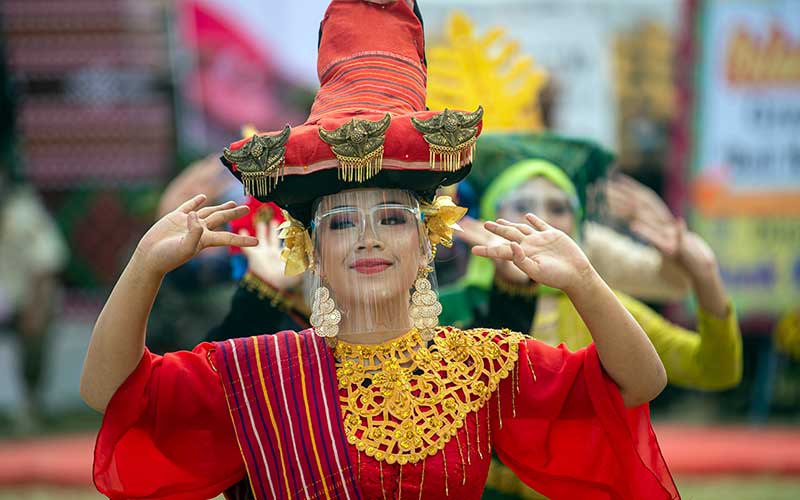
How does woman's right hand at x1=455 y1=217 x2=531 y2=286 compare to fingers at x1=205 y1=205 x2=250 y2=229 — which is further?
woman's right hand at x1=455 y1=217 x2=531 y2=286

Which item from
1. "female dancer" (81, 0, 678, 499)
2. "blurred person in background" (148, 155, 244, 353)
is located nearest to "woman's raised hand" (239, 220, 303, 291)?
"blurred person in background" (148, 155, 244, 353)

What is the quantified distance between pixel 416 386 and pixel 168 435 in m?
0.62

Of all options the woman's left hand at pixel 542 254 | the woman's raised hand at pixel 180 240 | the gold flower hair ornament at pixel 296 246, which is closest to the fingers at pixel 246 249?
the gold flower hair ornament at pixel 296 246

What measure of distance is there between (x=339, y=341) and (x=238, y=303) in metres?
0.85

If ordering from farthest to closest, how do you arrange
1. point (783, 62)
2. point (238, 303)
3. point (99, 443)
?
point (783, 62), point (238, 303), point (99, 443)

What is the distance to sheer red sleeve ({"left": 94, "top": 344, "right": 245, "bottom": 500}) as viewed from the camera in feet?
9.31

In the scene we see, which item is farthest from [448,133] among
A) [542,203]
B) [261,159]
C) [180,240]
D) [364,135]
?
[542,203]

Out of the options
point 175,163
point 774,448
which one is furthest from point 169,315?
point 774,448

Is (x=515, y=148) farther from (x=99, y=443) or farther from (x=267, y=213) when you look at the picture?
(x=99, y=443)

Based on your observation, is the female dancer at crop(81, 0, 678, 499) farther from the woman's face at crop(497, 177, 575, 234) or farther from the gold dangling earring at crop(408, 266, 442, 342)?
the woman's face at crop(497, 177, 575, 234)

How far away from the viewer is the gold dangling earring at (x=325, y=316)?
294 cm

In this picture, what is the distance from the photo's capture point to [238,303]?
380 centimetres

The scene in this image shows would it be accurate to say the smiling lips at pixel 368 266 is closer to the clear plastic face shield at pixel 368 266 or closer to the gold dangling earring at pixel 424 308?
the clear plastic face shield at pixel 368 266

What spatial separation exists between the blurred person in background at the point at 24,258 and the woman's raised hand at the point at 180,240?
6625mm
